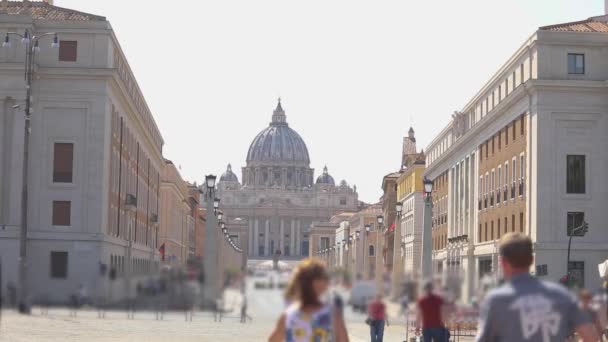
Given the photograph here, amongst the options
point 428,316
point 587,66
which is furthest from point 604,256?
point 428,316

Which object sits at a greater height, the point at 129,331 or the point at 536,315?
the point at 536,315

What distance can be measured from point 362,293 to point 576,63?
5849 cm

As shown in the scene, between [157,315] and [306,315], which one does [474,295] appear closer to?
[306,315]

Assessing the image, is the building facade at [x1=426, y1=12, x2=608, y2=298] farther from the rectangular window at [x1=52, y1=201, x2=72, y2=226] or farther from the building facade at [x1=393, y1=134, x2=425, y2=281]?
the building facade at [x1=393, y1=134, x2=425, y2=281]

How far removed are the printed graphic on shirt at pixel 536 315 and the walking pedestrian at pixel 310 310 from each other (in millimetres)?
1535

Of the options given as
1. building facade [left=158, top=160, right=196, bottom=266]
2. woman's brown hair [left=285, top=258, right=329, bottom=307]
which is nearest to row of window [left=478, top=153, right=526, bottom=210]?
building facade [left=158, top=160, right=196, bottom=266]

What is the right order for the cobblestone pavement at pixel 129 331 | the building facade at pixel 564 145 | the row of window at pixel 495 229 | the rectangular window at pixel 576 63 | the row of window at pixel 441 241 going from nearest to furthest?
the cobblestone pavement at pixel 129 331 < the building facade at pixel 564 145 < the rectangular window at pixel 576 63 < the row of window at pixel 495 229 < the row of window at pixel 441 241

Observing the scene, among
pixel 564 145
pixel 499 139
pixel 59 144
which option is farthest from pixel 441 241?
pixel 59 144

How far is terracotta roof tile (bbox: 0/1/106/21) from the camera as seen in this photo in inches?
2650

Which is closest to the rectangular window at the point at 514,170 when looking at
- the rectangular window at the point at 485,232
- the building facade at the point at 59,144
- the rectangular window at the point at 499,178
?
the rectangular window at the point at 499,178

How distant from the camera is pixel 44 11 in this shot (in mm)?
70438

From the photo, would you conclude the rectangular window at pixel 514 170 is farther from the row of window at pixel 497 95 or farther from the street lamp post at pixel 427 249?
the street lamp post at pixel 427 249

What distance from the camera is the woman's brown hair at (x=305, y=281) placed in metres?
9.18

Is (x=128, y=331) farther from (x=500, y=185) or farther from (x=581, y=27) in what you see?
(x=500, y=185)
